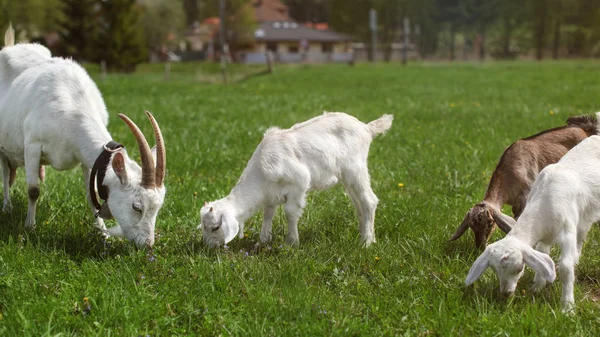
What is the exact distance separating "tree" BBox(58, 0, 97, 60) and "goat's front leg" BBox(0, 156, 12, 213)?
1488 inches

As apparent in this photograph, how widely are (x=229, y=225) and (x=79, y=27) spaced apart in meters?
40.9

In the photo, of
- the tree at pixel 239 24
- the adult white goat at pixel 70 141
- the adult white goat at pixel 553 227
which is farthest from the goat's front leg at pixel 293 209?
Answer: the tree at pixel 239 24

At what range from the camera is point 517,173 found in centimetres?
527

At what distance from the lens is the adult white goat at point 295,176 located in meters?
→ 4.70

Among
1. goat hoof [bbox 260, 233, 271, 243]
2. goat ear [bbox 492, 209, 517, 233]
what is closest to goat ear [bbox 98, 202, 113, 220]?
goat hoof [bbox 260, 233, 271, 243]

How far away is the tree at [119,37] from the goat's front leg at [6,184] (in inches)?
1447

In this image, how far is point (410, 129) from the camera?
33.7 ft

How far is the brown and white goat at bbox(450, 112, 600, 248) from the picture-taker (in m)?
4.68

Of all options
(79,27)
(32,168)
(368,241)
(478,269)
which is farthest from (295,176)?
(79,27)

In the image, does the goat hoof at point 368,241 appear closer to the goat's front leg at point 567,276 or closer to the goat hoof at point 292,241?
the goat hoof at point 292,241

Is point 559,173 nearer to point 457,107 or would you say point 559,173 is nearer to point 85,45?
point 457,107

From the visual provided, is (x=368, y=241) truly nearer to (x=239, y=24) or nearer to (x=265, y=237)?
(x=265, y=237)

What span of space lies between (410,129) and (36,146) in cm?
625

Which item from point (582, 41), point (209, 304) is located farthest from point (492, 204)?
point (582, 41)
